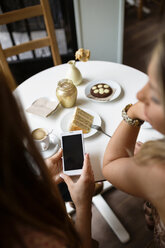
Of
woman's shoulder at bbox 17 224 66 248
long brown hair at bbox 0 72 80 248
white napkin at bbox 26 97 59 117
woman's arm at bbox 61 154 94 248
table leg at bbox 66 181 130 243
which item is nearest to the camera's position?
long brown hair at bbox 0 72 80 248

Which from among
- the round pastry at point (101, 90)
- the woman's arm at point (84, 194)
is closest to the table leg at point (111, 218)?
the woman's arm at point (84, 194)

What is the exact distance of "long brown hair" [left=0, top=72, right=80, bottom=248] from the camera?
42cm

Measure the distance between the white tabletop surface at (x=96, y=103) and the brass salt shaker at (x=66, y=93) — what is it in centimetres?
5

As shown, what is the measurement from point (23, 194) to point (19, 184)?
3cm

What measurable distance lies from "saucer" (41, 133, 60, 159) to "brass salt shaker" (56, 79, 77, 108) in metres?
0.22

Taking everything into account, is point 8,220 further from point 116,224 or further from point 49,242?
point 116,224

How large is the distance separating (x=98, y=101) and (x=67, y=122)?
0.23 metres

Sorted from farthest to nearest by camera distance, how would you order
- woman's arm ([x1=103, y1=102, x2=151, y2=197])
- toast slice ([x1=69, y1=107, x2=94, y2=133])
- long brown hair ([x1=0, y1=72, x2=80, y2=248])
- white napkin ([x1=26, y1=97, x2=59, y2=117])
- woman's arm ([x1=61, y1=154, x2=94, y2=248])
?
1. white napkin ([x1=26, y1=97, x2=59, y2=117])
2. toast slice ([x1=69, y1=107, x2=94, y2=133])
3. woman's arm ([x1=61, y1=154, x2=94, y2=248])
4. woman's arm ([x1=103, y1=102, x2=151, y2=197])
5. long brown hair ([x1=0, y1=72, x2=80, y2=248])

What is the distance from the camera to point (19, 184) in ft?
1.48

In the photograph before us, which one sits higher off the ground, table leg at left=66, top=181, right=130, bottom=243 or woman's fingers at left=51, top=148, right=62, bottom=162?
woman's fingers at left=51, top=148, right=62, bottom=162

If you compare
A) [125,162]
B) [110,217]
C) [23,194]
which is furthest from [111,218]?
[23,194]

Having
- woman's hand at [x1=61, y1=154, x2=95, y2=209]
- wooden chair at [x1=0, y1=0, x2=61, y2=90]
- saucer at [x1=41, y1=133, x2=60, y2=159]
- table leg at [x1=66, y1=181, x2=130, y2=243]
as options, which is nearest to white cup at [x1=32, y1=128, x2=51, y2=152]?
saucer at [x1=41, y1=133, x2=60, y2=159]

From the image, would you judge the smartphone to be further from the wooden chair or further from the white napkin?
the wooden chair

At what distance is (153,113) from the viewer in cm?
62
